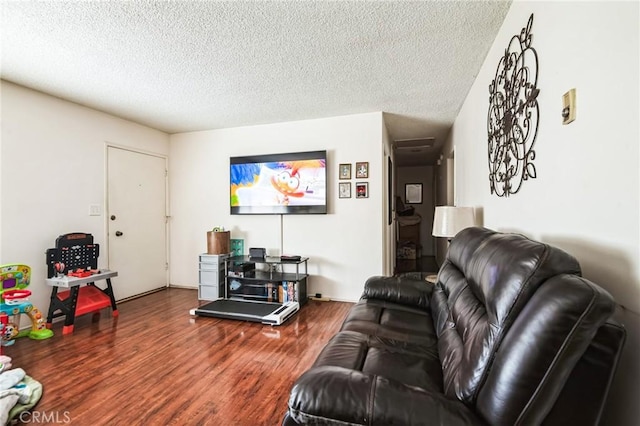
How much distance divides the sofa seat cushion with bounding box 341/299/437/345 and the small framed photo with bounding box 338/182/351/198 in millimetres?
1879

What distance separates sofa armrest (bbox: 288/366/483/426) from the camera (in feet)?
2.65

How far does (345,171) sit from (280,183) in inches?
36.1

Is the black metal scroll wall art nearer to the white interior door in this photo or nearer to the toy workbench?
the toy workbench

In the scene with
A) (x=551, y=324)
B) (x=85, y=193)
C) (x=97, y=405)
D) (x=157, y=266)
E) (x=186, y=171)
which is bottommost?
(x=97, y=405)

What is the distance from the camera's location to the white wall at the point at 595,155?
82cm

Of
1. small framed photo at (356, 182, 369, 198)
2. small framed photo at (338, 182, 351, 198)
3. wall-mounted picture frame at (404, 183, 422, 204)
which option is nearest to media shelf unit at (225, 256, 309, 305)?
small framed photo at (338, 182, 351, 198)

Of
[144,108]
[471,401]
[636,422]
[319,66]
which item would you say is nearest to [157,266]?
[144,108]

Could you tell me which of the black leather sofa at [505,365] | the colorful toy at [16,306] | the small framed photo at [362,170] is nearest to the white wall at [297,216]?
the small framed photo at [362,170]

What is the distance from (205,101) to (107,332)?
8.57 feet

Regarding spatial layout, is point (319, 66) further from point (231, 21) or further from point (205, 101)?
point (205, 101)

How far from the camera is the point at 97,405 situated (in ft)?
5.66

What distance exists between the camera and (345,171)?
3.80m

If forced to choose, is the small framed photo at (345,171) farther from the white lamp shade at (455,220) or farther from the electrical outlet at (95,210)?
the electrical outlet at (95,210)

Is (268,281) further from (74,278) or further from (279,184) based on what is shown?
(74,278)
